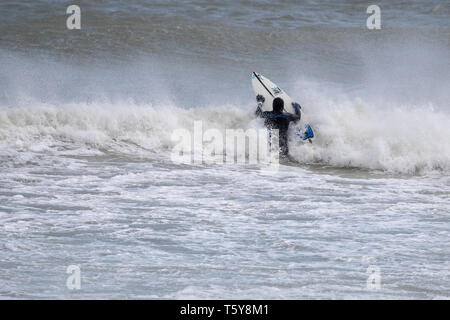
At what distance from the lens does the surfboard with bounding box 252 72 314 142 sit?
1241cm

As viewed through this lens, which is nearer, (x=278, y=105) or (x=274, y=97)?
(x=278, y=105)

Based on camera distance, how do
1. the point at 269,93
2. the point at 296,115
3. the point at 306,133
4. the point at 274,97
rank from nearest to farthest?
the point at 296,115 → the point at 306,133 → the point at 274,97 → the point at 269,93

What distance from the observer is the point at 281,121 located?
12.0 m

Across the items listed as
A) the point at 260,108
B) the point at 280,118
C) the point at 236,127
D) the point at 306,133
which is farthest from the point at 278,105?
→ the point at 236,127

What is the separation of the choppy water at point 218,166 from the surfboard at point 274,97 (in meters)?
0.31

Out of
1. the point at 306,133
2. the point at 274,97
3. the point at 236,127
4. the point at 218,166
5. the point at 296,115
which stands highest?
the point at 274,97

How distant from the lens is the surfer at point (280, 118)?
11.9m

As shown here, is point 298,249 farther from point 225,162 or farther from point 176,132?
point 176,132

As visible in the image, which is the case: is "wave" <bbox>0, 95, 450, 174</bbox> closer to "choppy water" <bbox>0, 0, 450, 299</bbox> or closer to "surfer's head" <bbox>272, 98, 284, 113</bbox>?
"choppy water" <bbox>0, 0, 450, 299</bbox>

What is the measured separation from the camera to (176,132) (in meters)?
13.8

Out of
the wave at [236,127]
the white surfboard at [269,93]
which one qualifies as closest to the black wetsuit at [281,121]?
the wave at [236,127]

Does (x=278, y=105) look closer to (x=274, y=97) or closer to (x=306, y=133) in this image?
(x=306, y=133)

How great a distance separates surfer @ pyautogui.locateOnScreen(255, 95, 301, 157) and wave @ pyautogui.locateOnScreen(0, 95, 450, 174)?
27 centimetres

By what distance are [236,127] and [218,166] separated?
2.71 meters
